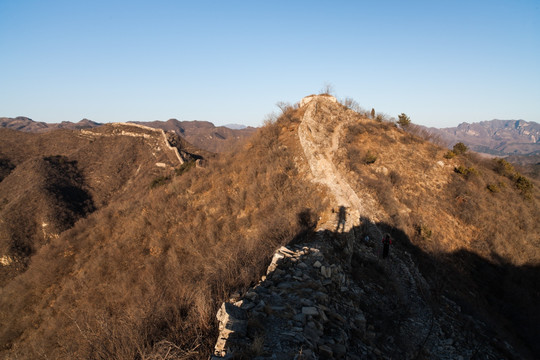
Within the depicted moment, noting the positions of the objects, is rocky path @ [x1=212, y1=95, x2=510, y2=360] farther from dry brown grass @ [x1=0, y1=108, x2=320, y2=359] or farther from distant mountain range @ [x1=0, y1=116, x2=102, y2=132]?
distant mountain range @ [x1=0, y1=116, x2=102, y2=132]

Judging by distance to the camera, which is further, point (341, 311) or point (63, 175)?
point (63, 175)

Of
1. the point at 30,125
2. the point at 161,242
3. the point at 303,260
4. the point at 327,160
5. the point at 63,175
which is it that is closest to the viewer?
the point at 303,260

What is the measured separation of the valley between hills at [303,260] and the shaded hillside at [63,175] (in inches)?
21.6

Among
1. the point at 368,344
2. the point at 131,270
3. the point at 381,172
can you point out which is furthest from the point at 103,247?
the point at 381,172

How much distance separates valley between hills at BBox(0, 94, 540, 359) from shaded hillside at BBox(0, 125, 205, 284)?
55 centimetres

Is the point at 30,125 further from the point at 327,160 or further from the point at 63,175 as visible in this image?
the point at 327,160

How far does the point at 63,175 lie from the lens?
45375 millimetres

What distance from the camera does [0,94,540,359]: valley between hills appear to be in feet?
14.6

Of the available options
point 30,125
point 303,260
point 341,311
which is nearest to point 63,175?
point 303,260

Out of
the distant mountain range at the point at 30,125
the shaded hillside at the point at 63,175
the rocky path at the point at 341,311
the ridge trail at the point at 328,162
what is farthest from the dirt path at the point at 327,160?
the distant mountain range at the point at 30,125

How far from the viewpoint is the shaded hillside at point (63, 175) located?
32031 millimetres

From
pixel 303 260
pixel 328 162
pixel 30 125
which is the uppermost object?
pixel 30 125

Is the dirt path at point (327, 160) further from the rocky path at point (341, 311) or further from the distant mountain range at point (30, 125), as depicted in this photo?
the distant mountain range at point (30, 125)

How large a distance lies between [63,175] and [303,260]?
56.7 meters
